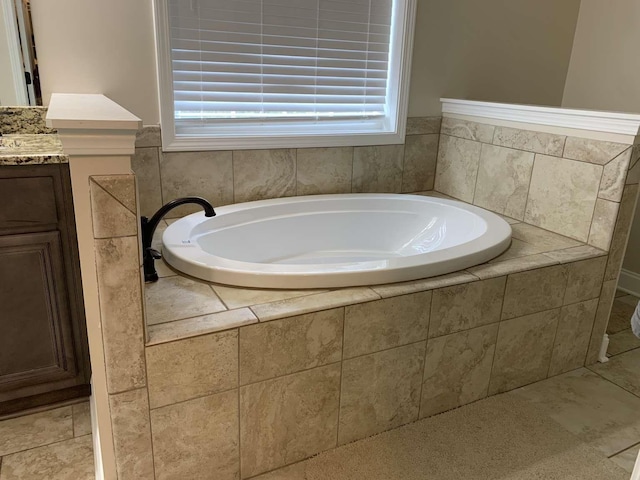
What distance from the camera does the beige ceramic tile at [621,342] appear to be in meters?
2.44

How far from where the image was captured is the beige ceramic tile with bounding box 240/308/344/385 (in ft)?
4.86

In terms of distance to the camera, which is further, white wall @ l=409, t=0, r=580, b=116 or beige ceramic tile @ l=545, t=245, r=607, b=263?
white wall @ l=409, t=0, r=580, b=116

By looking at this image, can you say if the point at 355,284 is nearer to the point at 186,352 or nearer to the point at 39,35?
the point at 186,352

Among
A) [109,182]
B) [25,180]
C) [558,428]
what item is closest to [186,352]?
[109,182]

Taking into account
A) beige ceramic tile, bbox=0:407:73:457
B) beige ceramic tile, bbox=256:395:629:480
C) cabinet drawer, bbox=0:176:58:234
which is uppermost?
cabinet drawer, bbox=0:176:58:234

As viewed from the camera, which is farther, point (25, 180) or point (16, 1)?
point (16, 1)

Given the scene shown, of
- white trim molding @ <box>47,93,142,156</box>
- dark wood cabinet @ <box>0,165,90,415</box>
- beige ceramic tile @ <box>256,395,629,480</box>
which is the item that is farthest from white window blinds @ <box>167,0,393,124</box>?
beige ceramic tile @ <box>256,395,629,480</box>

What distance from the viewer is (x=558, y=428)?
189 centimetres

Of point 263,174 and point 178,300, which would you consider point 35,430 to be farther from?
point 263,174

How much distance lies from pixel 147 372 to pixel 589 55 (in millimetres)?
3089

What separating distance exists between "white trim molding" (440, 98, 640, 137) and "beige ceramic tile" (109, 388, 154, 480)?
6.62ft

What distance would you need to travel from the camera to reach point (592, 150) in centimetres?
217

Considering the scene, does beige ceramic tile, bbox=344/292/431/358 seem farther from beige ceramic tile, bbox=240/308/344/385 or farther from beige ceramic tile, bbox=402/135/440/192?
beige ceramic tile, bbox=402/135/440/192

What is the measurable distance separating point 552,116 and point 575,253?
2.14 feet
